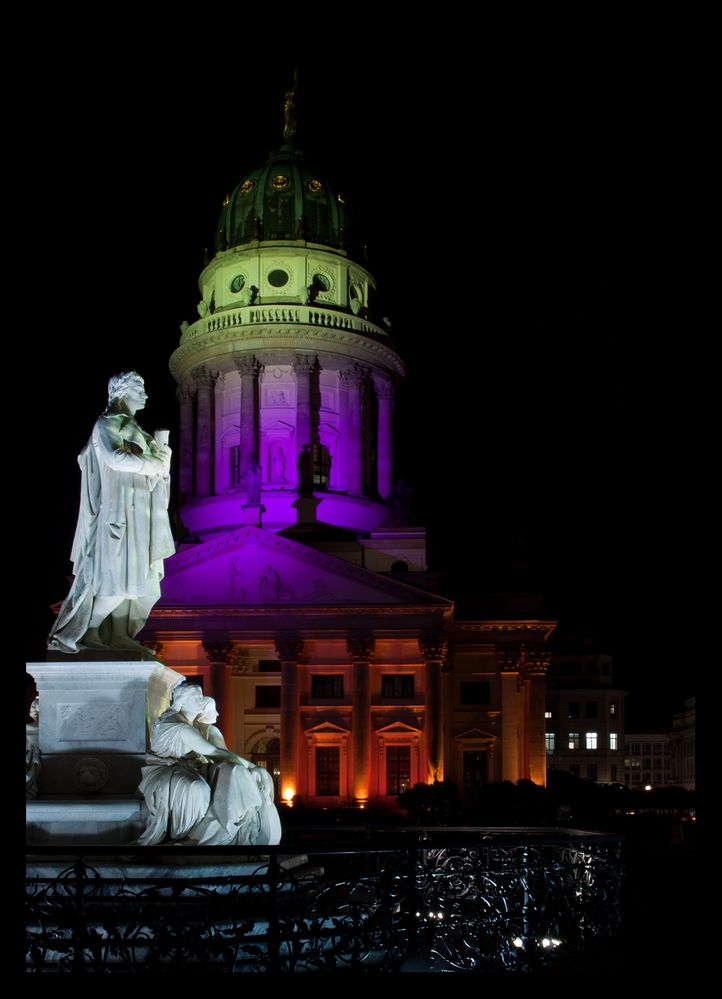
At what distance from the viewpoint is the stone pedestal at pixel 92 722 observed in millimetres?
11172

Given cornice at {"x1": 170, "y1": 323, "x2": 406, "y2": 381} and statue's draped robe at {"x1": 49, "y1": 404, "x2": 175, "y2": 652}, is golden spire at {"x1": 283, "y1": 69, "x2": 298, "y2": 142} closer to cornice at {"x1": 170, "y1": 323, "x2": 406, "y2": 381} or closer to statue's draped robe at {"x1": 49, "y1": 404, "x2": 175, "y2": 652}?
cornice at {"x1": 170, "y1": 323, "x2": 406, "y2": 381}

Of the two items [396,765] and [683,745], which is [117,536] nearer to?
[396,765]

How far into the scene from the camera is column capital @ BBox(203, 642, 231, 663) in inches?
2643

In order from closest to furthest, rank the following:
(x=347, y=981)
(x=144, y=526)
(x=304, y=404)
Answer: (x=347, y=981) → (x=144, y=526) → (x=304, y=404)

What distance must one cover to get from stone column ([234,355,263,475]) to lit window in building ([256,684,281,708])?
15.0 metres

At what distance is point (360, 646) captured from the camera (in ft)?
221

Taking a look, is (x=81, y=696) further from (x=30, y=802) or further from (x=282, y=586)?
(x=282, y=586)

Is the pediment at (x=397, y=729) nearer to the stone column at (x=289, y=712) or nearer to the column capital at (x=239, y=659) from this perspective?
the stone column at (x=289, y=712)

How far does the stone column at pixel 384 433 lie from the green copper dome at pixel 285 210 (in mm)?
9373

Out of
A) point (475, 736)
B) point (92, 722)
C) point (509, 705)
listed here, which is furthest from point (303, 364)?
point (92, 722)

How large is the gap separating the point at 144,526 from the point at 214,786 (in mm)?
2706

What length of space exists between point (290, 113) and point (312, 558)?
42208 millimetres

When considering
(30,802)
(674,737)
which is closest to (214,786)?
(30,802)

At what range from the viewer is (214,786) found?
34.9 feet
